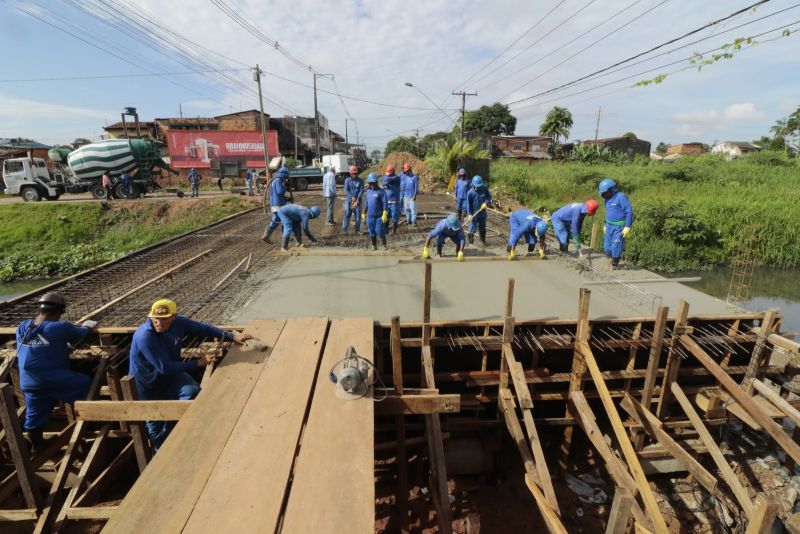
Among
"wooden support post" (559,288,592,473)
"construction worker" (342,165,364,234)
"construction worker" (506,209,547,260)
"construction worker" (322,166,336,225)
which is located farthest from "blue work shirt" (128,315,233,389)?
"construction worker" (322,166,336,225)

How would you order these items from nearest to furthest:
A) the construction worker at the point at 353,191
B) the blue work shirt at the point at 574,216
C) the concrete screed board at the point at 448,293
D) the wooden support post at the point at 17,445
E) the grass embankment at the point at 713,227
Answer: the wooden support post at the point at 17,445 < the concrete screed board at the point at 448,293 < the blue work shirt at the point at 574,216 < the construction worker at the point at 353,191 < the grass embankment at the point at 713,227

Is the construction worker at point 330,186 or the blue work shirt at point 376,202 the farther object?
the construction worker at point 330,186

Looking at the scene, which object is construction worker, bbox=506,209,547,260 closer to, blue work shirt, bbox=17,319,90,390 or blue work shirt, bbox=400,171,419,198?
blue work shirt, bbox=400,171,419,198

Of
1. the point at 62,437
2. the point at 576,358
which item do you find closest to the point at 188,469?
the point at 62,437

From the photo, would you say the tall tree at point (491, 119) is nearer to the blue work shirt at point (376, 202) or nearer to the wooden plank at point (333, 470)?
the blue work shirt at point (376, 202)

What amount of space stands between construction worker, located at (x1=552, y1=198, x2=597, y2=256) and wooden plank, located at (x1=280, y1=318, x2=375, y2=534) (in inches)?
232

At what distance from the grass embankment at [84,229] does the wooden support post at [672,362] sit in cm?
1611

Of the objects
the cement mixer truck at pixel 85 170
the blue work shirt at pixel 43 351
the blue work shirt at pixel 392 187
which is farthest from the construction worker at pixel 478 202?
the cement mixer truck at pixel 85 170

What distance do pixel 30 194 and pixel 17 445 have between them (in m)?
19.4

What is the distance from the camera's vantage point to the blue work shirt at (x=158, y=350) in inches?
126

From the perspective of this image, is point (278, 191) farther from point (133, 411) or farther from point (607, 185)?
point (607, 185)

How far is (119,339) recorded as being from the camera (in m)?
4.68

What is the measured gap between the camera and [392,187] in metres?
9.00

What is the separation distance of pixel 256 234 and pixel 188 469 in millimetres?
9157
